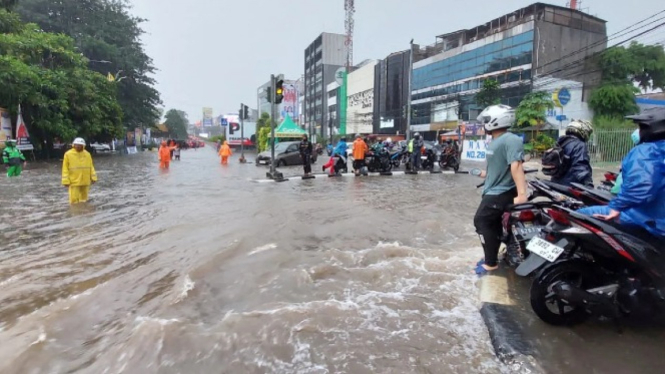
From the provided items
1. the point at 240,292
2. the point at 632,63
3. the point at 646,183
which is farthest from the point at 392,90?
the point at 646,183

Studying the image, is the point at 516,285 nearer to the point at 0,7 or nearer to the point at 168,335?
the point at 168,335

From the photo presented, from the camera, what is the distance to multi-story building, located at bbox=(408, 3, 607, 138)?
35.9 meters

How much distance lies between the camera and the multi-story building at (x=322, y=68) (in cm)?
8325

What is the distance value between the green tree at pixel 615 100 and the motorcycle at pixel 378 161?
22.9m

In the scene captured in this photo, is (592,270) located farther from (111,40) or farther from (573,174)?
(111,40)

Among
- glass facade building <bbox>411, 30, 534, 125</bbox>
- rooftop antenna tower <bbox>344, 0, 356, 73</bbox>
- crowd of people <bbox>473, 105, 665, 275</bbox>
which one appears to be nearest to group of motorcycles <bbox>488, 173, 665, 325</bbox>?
crowd of people <bbox>473, 105, 665, 275</bbox>

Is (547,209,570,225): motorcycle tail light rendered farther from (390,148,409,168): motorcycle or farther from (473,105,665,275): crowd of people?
(390,148,409,168): motorcycle

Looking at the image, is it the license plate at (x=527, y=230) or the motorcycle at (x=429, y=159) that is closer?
the license plate at (x=527, y=230)

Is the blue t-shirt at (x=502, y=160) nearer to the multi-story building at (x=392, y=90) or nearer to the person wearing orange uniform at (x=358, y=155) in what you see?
the person wearing orange uniform at (x=358, y=155)

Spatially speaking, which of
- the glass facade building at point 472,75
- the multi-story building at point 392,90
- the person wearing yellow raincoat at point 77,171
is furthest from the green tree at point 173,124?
the person wearing yellow raincoat at point 77,171

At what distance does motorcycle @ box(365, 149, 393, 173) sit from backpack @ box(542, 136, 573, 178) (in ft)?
36.3

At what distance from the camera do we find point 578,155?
450 centimetres

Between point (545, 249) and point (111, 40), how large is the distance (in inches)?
1779

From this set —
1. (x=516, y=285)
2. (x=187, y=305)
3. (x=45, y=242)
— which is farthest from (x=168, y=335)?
(x=45, y=242)
